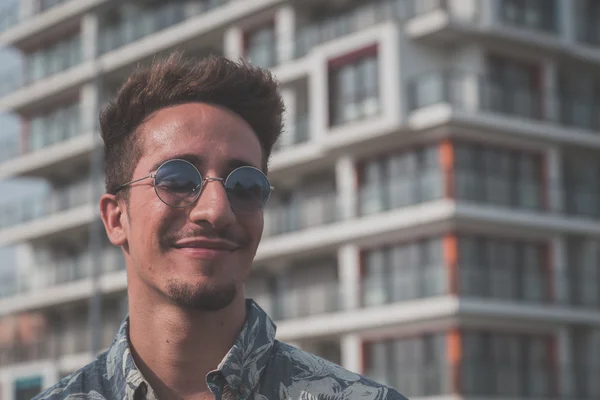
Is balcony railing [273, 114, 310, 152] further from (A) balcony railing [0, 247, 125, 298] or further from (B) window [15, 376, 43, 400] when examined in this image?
(B) window [15, 376, 43, 400]

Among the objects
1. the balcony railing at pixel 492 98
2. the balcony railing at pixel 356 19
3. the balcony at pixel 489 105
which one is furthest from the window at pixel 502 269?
the balcony railing at pixel 356 19

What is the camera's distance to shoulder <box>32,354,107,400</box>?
3.39 metres

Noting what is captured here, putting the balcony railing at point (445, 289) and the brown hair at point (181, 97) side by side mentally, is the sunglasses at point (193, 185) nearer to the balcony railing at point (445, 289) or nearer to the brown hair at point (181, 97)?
the brown hair at point (181, 97)

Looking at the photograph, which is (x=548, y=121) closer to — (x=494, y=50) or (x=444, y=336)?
(x=494, y=50)

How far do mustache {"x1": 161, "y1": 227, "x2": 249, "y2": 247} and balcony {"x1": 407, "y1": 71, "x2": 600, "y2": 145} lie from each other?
36.0 meters

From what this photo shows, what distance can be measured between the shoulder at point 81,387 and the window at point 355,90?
124ft

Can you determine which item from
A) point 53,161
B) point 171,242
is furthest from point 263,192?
point 53,161

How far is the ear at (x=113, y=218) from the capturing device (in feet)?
11.8

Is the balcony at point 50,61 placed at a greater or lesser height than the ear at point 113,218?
greater

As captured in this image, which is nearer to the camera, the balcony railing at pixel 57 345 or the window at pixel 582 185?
the window at pixel 582 185

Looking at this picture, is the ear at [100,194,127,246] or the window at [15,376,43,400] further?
the window at [15,376,43,400]

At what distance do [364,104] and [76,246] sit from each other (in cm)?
2048

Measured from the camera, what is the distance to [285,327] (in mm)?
44188

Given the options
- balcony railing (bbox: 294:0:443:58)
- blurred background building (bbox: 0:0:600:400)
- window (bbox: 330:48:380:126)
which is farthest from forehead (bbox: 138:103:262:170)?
balcony railing (bbox: 294:0:443:58)
